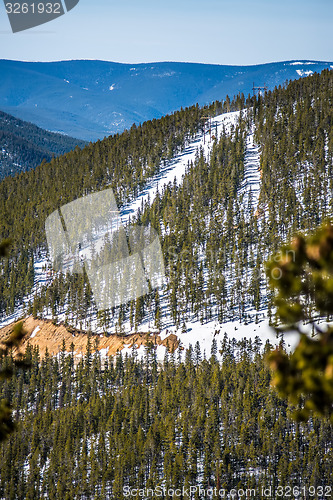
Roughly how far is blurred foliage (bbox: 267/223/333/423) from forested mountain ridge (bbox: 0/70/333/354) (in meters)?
96.0

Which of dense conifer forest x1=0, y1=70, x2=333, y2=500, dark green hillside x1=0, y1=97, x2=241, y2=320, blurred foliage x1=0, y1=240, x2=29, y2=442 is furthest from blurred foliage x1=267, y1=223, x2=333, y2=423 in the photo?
dark green hillside x1=0, y1=97, x2=241, y2=320

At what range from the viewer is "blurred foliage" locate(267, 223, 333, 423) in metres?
7.91

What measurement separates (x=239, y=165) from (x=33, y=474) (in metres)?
111

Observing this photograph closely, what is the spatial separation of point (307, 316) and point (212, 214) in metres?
147

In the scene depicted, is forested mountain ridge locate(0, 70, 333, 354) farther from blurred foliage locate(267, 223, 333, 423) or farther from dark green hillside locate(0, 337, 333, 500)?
blurred foliage locate(267, 223, 333, 423)

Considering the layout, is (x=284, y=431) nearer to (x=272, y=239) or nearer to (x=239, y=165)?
(x=272, y=239)

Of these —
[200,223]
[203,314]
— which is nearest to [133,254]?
[200,223]

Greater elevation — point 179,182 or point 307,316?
point 179,182

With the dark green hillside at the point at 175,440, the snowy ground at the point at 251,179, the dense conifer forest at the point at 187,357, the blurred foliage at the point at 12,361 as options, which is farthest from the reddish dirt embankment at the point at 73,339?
the blurred foliage at the point at 12,361

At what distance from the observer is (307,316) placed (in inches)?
324

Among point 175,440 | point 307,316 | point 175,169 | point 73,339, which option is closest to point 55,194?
point 175,169

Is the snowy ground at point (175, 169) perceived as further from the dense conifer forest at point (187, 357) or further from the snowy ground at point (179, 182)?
the dense conifer forest at point (187, 357)

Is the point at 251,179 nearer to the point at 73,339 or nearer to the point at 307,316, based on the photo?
the point at 73,339

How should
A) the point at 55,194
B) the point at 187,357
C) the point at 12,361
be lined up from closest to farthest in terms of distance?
the point at 12,361
the point at 187,357
the point at 55,194
